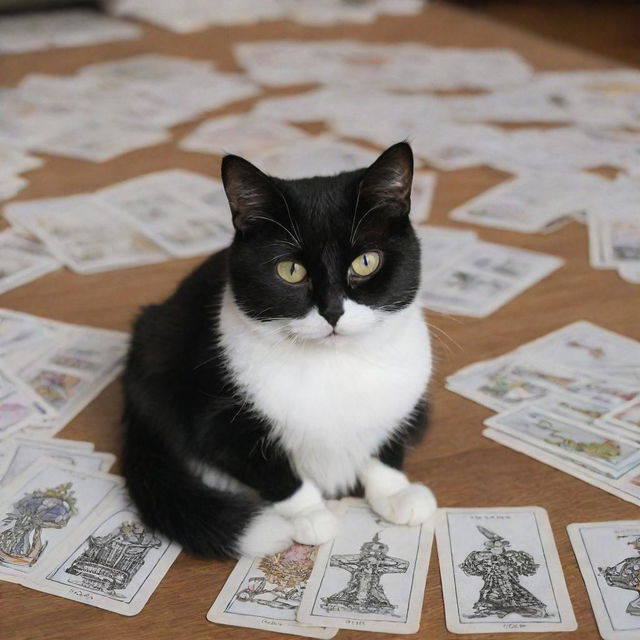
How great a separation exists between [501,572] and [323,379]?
1.26 ft

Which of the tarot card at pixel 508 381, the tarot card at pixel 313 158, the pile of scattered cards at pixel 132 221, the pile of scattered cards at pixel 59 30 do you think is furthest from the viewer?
the pile of scattered cards at pixel 59 30

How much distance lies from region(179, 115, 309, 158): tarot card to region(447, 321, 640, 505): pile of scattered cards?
4.78ft

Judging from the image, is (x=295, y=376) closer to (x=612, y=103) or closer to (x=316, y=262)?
(x=316, y=262)

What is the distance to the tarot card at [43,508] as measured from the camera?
1.33m

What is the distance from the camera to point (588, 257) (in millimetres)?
2307

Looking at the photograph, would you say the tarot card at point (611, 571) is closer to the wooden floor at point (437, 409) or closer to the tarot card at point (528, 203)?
the wooden floor at point (437, 409)

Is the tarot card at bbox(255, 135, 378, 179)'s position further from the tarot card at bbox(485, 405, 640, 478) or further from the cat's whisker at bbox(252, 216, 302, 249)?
the cat's whisker at bbox(252, 216, 302, 249)

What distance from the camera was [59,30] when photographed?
4.45 metres

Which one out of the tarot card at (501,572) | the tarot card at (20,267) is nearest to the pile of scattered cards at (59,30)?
the tarot card at (20,267)

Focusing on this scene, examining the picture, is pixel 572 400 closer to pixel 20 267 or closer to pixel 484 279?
pixel 484 279

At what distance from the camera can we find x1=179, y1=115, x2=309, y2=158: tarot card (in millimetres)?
3039

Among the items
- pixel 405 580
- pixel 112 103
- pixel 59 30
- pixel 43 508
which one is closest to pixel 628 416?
pixel 405 580

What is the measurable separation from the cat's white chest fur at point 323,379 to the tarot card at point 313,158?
1.54m

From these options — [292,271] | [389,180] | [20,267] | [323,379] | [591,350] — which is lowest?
[20,267]
